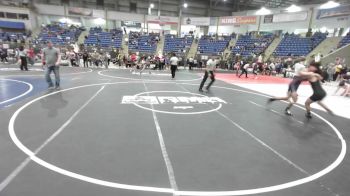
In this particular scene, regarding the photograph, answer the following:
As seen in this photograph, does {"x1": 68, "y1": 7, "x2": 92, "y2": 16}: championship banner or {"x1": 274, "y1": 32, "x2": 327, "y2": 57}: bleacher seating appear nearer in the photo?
{"x1": 274, "y1": 32, "x2": 327, "y2": 57}: bleacher seating

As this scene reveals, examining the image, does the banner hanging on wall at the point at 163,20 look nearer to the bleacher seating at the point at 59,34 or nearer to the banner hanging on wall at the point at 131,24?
the banner hanging on wall at the point at 131,24

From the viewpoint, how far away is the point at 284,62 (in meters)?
23.6

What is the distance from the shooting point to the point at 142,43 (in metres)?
33.9

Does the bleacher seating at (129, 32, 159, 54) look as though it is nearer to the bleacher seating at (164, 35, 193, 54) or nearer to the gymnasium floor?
the bleacher seating at (164, 35, 193, 54)

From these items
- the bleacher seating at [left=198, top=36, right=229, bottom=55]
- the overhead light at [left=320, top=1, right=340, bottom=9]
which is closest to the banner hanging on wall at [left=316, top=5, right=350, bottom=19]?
the overhead light at [left=320, top=1, right=340, bottom=9]

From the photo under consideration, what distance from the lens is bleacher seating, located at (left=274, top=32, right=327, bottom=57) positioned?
88.9 feet

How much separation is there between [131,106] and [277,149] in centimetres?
419

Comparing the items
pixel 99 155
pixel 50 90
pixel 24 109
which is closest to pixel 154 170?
pixel 99 155

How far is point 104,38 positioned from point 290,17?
24.2 metres

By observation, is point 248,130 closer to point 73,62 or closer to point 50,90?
point 50,90

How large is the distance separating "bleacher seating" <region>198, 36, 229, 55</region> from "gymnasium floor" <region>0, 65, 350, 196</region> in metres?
25.8

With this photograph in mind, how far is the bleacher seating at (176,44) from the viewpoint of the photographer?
33.5 metres

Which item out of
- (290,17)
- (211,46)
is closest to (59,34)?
(211,46)

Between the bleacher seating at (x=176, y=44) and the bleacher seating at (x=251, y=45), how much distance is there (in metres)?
6.46
